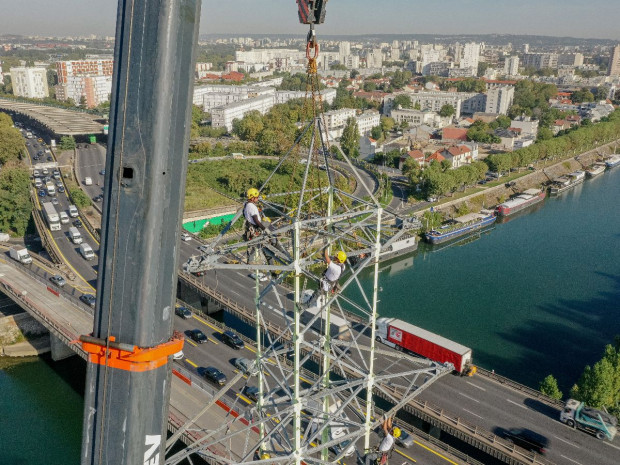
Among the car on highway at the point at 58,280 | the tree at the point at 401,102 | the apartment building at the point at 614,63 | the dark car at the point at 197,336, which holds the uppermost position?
the apartment building at the point at 614,63

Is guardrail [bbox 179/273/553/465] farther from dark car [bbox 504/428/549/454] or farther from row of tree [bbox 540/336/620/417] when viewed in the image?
row of tree [bbox 540/336/620/417]

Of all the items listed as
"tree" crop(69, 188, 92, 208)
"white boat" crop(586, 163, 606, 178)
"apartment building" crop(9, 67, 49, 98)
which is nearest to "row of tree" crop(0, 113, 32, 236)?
"tree" crop(69, 188, 92, 208)

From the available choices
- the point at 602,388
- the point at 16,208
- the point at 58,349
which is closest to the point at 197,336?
the point at 58,349

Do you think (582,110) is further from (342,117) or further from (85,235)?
(85,235)

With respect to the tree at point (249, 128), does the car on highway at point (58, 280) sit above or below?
below

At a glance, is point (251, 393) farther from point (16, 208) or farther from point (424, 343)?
point (16, 208)

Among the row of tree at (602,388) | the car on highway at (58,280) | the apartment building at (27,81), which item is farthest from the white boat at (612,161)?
the apartment building at (27,81)

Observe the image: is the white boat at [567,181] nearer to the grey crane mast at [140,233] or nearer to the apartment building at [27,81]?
the grey crane mast at [140,233]
